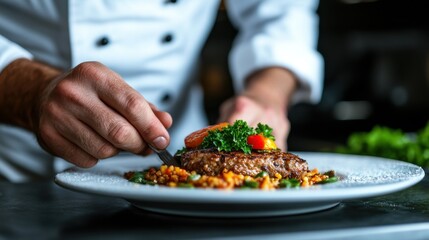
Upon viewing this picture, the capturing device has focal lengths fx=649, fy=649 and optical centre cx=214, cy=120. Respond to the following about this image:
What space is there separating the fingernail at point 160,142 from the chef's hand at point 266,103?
13.6 inches

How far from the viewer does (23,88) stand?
4.44 ft

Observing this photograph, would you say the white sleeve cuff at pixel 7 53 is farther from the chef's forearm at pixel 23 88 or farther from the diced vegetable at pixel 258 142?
the diced vegetable at pixel 258 142

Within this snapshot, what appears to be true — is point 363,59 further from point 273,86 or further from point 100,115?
point 100,115

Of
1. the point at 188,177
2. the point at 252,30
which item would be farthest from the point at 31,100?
the point at 252,30

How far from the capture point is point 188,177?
3.37ft

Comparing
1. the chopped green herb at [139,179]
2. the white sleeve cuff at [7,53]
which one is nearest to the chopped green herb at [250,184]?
the chopped green herb at [139,179]

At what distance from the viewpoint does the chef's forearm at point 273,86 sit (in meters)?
1.78

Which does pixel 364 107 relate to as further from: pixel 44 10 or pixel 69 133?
pixel 69 133

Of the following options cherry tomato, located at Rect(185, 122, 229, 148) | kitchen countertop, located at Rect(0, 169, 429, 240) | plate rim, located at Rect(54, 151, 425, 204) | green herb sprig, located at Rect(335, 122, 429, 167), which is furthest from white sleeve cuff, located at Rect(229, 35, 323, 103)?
plate rim, located at Rect(54, 151, 425, 204)

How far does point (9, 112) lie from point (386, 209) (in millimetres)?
852

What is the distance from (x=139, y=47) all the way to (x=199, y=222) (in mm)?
962

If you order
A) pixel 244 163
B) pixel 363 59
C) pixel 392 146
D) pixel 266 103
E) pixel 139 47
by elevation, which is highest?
pixel 363 59

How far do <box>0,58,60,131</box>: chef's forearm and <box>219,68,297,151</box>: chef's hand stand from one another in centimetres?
42

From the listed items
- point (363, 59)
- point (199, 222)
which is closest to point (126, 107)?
point (199, 222)
